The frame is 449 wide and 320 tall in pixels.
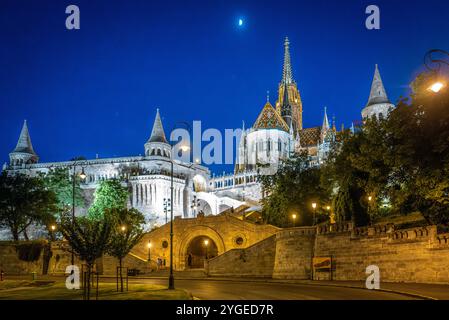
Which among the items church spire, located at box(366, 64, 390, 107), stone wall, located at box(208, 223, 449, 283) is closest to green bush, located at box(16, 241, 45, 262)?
stone wall, located at box(208, 223, 449, 283)

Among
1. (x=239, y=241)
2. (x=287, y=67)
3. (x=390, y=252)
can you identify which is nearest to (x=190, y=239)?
(x=239, y=241)

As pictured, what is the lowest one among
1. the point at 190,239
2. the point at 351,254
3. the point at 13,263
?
the point at 13,263

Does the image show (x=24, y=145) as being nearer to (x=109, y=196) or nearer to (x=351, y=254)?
(x=109, y=196)

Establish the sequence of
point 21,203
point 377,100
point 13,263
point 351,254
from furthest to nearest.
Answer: point 377,100, point 21,203, point 13,263, point 351,254

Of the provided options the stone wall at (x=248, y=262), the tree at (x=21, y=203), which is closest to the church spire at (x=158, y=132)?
the tree at (x=21, y=203)

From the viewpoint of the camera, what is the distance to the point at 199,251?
193 feet

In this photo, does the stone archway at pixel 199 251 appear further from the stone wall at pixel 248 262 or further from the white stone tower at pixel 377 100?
the white stone tower at pixel 377 100

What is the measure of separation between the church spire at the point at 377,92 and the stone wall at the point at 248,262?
4730 cm

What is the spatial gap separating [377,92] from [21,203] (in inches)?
2154

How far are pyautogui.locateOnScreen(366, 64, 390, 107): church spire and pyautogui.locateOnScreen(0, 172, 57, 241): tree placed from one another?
165 feet

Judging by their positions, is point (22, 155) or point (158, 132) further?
point (22, 155)

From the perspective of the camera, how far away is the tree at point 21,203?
6062 cm

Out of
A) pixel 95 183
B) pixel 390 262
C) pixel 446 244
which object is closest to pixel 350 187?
pixel 390 262
